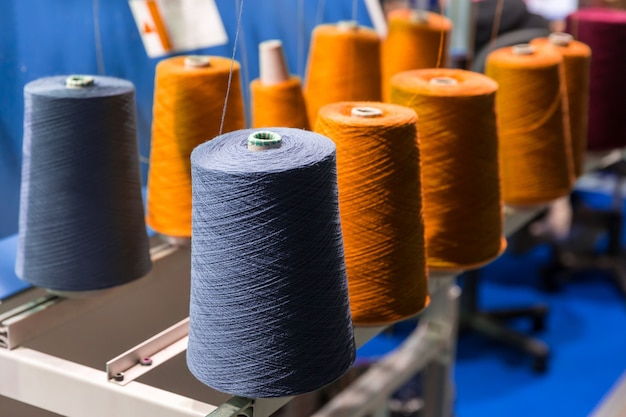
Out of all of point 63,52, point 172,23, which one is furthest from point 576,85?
point 63,52

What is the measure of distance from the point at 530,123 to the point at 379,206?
523mm

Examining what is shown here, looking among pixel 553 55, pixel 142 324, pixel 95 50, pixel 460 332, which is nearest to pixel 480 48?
pixel 460 332

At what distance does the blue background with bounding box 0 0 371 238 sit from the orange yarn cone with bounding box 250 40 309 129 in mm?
113

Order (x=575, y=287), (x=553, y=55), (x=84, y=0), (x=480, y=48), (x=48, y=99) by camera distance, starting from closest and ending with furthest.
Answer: (x=48, y=99) → (x=84, y=0) → (x=553, y=55) → (x=480, y=48) → (x=575, y=287)

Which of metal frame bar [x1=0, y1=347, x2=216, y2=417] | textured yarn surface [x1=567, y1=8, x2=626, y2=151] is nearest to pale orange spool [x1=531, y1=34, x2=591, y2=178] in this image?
textured yarn surface [x1=567, y1=8, x2=626, y2=151]

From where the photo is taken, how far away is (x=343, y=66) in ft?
4.88

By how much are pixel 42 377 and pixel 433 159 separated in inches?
22.0

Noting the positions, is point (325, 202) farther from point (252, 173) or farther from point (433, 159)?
point (433, 159)

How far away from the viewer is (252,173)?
0.79 m

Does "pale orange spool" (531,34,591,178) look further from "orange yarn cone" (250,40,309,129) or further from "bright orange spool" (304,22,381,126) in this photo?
"orange yarn cone" (250,40,309,129)

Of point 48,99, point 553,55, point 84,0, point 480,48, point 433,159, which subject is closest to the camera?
point 48,99

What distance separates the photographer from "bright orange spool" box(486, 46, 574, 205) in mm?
1397

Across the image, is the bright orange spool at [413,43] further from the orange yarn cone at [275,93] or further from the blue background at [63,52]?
the orange yarn cone at [275,93]

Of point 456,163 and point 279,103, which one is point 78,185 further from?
point 456,163
